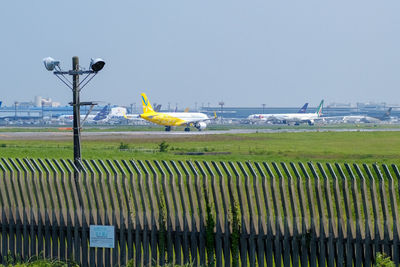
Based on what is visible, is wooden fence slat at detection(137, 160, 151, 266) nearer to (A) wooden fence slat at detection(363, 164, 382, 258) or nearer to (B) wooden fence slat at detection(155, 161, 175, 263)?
(B) wooden fence slat at detection(155, 161, 175, 263)

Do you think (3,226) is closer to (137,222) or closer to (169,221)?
(137,222)

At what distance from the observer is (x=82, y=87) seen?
61.4ft

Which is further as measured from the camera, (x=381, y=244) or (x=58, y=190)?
(x=58, y=190)

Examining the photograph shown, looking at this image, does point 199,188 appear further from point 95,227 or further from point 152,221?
point 95,227

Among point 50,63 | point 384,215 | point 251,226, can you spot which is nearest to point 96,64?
point 50,63

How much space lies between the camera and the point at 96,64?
60.4ft

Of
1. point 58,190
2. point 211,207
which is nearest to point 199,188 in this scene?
point 211,207

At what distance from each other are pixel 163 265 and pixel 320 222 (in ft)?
10.6

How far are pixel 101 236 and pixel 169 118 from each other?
Answer: 97625mm

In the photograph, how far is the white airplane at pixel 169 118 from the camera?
4414 inches

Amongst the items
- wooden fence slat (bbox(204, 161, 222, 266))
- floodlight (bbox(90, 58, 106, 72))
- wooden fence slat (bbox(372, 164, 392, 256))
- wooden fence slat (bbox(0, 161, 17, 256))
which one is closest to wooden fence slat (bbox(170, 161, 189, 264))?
wooden fence slat (bbox(204, 161, 222, 266))

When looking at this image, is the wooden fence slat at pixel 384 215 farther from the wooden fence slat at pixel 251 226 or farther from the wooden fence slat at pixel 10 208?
the wooden fence slat at pixel 10 208

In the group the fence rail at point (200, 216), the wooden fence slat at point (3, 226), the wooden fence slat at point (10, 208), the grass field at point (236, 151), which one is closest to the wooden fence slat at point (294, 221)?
the fence rail at point (200, 216)

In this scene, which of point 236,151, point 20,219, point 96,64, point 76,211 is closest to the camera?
point 76,211
